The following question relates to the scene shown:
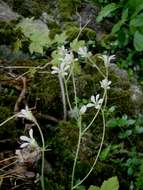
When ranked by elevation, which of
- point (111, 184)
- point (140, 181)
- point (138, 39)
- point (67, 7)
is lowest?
point (140, 181)

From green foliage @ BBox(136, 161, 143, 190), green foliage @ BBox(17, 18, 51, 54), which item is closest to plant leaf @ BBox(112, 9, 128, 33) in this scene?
green foliage @ BBox(17, 18, 51, 54)

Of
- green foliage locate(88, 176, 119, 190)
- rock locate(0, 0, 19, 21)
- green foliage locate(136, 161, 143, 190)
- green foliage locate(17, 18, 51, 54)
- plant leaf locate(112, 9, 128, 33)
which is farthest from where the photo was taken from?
rock locate(0, 0, 19, 21)

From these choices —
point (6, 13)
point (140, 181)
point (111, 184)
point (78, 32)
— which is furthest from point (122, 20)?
point (111, 184)

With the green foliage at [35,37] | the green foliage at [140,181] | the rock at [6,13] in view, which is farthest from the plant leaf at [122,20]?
the green foliage at [140,181]

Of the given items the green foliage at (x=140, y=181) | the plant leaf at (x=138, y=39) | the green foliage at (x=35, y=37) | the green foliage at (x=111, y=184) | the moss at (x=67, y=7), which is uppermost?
the moss at (x=67, y=7)

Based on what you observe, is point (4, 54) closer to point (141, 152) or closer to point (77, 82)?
point (77, 82)

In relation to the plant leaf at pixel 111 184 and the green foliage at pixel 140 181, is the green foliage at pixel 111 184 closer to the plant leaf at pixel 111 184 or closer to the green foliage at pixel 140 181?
the plant leaf at pixel 111 184

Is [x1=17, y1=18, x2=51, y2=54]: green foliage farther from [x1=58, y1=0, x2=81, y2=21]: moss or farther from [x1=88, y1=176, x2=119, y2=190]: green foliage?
[x1=88, y1=176, x2=119, y2=190]: green foliage

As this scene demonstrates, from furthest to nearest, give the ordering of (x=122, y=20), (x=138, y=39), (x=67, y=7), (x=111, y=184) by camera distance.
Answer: (x=67, y=7), (x=122, y=20), (x=138, y=39), (x=111, y=184)

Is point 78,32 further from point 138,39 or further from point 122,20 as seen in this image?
point 138,39
